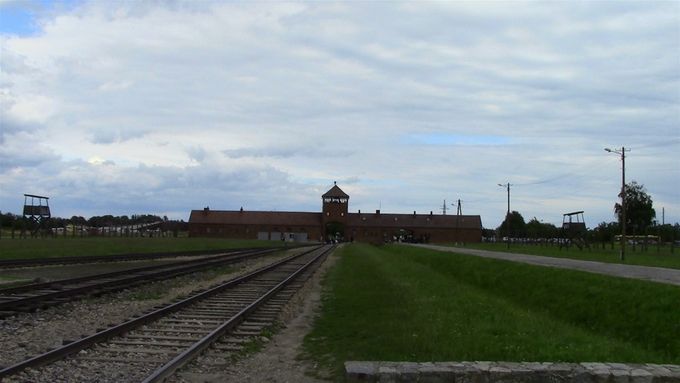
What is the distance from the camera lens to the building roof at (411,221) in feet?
468

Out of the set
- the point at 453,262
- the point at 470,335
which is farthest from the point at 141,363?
the point at 453,262

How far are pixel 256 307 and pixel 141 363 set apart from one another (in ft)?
21.8

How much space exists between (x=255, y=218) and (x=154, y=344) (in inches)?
5222

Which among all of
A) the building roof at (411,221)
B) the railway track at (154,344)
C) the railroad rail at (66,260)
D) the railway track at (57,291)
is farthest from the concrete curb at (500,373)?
the building roof at (411,221)

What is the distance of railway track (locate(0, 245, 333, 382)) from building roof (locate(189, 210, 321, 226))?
124335mm

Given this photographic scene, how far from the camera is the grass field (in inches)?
378

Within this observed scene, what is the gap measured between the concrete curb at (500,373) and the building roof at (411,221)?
134580 millimetres

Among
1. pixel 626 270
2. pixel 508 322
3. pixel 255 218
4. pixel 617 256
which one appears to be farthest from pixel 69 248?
pixel 255 218

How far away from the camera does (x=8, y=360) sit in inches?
336

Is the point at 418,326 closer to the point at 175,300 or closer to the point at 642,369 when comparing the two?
the point at 642,369

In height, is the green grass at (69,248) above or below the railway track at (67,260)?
above

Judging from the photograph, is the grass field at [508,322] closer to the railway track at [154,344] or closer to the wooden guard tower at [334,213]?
the railway track at [154,344]

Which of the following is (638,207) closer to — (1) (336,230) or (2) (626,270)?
(1) (336,230)

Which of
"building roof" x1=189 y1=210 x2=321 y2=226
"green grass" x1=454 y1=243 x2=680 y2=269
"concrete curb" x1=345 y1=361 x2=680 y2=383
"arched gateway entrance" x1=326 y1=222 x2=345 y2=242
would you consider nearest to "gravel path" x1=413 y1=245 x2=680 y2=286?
"green grass" x1=454 y1=243 x2=680 y2=269
